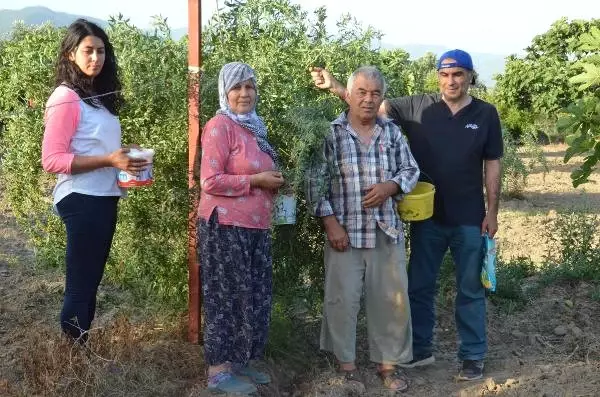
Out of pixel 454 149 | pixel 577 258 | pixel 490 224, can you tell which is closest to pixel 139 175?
pixel 454 149

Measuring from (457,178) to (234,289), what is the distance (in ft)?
4.63

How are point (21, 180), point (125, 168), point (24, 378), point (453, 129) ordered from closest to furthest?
point (125, 168), point (24, 378), point (453, 129), point (21, 180)

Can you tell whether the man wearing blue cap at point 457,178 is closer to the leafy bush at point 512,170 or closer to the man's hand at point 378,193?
the man's hand at point 378,193

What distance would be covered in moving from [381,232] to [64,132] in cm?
168

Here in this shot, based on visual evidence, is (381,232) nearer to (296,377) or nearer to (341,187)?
(341,187)

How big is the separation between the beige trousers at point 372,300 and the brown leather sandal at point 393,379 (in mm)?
77

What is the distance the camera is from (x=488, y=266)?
14.0ft

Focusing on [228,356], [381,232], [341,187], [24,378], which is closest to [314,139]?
[341,187]

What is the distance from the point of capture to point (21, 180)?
14.9ft

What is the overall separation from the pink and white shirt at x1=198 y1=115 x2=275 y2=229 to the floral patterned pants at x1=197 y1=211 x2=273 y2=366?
0.19ft

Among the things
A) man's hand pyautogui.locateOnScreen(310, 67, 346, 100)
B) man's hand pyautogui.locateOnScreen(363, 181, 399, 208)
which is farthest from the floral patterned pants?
man's hand pyautogui.locateOnScreen(310, 67, 346, 100)

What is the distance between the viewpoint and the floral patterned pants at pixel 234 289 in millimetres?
3697

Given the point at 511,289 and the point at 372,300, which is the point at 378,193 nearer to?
the point at 372,300

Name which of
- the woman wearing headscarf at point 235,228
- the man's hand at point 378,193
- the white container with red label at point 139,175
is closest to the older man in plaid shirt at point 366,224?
the man's hand at point 378,193
